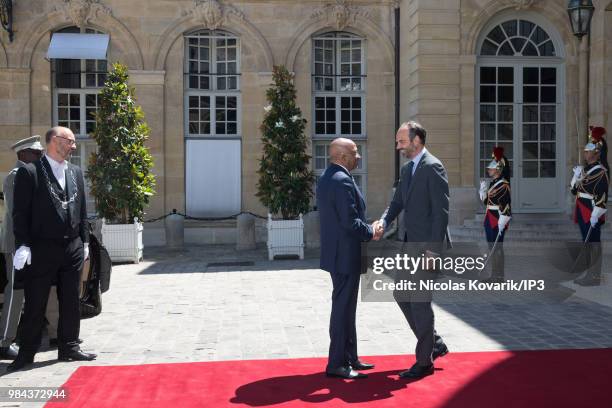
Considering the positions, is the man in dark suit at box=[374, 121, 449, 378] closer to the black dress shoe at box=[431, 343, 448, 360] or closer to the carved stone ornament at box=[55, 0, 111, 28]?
the black dress shoe at box=[431, 343, 448, 360]

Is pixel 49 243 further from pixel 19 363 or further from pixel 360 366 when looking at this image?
pixel 360 366

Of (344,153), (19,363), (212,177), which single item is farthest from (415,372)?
(212,177)

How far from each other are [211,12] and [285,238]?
6.17 metres

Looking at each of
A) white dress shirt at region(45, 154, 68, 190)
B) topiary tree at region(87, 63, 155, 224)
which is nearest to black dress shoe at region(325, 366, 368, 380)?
white dress shirt at region(45, 154, 68, 190)

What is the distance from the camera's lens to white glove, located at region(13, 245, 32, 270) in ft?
18.3

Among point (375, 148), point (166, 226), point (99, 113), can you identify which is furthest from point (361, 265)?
point (375, 148)

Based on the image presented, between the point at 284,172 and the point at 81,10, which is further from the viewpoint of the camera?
the point at 81,10

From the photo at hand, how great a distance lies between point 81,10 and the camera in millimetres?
16734

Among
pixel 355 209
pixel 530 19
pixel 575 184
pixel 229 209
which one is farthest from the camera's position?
pixel 229 209

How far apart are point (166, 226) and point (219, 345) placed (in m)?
10.0

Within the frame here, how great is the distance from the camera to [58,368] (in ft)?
18.8

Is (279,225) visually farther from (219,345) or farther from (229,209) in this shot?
(219,345)

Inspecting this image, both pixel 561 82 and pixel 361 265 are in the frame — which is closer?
pixel 361 265

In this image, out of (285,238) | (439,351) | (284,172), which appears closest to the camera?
(439,351)
